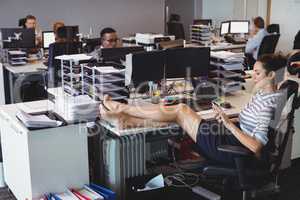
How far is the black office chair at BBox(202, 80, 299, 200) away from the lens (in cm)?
262

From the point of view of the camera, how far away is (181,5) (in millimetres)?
11383

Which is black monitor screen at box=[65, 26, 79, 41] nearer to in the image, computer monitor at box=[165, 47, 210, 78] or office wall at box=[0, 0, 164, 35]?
office wall at box=[0, 0, 164, 35]

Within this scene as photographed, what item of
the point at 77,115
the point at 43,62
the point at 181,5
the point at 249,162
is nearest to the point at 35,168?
the point at 77,115

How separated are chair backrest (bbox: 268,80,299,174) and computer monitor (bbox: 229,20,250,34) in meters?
6.03

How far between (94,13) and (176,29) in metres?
1.68

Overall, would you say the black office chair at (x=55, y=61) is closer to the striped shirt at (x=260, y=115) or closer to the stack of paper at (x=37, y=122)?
the stack of paper at (x=37, y=122)

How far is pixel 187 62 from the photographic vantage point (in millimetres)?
3561

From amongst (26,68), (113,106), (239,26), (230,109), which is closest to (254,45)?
(239,26)

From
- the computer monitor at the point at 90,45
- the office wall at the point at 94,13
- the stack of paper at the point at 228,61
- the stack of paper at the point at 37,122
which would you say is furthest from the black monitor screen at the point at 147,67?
the office wall at the point at 94,13

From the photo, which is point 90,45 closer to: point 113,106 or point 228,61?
point 228,61

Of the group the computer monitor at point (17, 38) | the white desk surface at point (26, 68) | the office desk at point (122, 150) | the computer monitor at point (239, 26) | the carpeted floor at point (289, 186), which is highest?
the computer monitor at point (239, 26)

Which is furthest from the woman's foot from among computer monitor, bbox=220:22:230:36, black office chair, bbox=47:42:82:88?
computer monitor, bbox=220:22:230:36

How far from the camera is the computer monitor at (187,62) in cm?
349

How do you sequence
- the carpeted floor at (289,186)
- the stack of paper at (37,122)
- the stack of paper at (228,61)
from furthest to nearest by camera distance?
the stack of paper at (228,61)
the carpeted floor at (289,186)
the stack of paper at (37,122)
